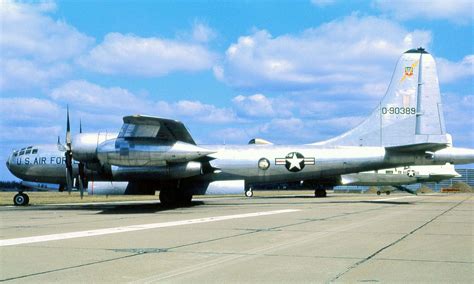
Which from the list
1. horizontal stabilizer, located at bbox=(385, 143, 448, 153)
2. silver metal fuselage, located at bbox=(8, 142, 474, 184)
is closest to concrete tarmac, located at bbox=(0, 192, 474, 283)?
silver metal fuselage, located at bbox=(8, 142, 474, 184)

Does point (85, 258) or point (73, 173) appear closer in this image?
point (85, 258)

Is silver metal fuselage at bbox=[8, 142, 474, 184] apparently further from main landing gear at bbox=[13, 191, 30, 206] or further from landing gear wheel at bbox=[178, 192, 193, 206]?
main landing gear at bbox=[13, 191, 30, 206]

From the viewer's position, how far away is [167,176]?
24.3 metres

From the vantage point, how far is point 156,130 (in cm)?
2283

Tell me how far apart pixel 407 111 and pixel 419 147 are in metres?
2.66

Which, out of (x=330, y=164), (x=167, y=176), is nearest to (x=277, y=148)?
(x=330, y=164)

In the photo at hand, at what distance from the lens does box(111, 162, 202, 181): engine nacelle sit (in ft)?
79.4

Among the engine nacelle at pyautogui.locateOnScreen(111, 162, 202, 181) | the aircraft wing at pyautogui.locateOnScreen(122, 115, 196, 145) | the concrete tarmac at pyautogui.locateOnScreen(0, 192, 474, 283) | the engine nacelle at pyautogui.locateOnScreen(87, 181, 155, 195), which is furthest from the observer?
the engine nacelle at pyautogui.locateOnScreen(87, 181, 155, 195)

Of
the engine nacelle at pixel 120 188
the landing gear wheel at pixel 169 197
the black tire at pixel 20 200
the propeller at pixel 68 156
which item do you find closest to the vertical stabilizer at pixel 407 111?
the landing gear wheel at pixel 169 197

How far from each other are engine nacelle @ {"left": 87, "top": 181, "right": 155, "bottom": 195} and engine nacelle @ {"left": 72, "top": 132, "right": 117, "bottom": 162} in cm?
185

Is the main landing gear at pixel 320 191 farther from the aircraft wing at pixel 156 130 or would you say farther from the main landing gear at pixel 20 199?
the main landing gear at pixel 20 199

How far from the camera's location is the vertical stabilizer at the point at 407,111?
27.8 m

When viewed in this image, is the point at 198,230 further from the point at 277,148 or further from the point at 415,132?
the point at 415,132

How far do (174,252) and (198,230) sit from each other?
419 centimetres
